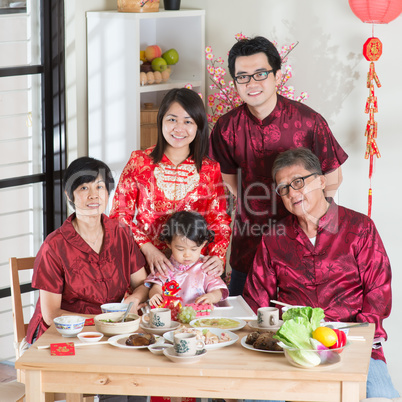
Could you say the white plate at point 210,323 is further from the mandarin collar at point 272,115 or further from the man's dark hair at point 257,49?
the man's dark hair at point 257,49

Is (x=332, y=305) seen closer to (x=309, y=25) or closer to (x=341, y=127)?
(x=341, y=127)

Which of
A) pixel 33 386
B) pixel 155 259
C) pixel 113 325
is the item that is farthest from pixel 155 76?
pixel 33 386

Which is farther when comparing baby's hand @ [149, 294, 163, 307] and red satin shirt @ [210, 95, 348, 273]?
red satin shirt @ [210, 95, 348, 273]

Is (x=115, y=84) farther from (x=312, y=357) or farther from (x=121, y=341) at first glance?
(x=312, y=357)

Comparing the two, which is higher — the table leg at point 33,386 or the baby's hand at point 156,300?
the baby's hand at point 156,300

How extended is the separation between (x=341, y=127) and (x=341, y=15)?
51 cm

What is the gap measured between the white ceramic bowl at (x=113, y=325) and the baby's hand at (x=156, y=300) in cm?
18

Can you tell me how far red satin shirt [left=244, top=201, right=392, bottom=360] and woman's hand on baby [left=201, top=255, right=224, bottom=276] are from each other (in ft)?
→ 0.57

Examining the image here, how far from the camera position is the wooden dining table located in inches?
69.1

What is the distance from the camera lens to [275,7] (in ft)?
11.1

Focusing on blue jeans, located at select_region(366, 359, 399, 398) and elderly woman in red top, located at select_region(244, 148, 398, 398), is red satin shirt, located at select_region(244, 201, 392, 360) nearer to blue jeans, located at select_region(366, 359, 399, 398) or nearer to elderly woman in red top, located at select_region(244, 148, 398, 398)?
elderly woman in red top, located at select_region(244, 148, 398, 398)

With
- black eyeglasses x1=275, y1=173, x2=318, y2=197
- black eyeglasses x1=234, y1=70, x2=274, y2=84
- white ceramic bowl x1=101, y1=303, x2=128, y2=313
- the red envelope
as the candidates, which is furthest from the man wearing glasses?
the red envelope

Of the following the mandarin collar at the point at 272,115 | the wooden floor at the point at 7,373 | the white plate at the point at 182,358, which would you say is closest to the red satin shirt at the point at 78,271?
the white plate at the point at 182,358

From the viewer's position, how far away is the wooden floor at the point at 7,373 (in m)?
3.25
